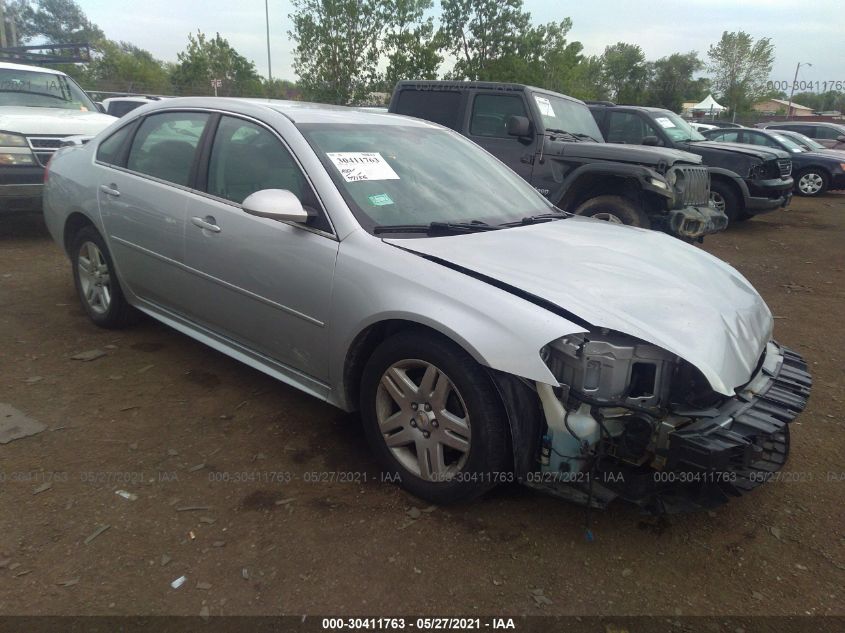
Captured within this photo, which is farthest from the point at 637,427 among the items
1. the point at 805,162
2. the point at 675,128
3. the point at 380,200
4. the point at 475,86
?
the point at 805,162

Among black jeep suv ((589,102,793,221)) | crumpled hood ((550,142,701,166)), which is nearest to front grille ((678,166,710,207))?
crumpled hood ((550,142,701,166))

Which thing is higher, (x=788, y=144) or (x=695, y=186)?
(x=788, y=144)

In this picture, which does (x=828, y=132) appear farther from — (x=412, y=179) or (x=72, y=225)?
(x=72, y=225)

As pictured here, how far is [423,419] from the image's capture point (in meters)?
2.64

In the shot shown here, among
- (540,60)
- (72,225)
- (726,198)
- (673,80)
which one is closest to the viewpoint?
(72,225)

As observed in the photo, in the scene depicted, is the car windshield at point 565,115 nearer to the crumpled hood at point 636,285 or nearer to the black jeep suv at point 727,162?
the black jeep suv at point 727,162

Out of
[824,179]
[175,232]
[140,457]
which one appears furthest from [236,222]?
[824,179]

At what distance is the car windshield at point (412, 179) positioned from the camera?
120 inches

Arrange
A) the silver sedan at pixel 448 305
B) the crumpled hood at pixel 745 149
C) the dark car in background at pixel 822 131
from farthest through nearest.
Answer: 1. the dark car in background at pixel 822 131
2. the crumpled hood at pixel 745 149
3. the silver sedan at pixel 448 305

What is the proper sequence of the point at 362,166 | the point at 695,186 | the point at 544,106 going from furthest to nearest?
1. the point at 544,106
2. the point at 695,186
3. the point at 362,166

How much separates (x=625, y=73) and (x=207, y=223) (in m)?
54.6

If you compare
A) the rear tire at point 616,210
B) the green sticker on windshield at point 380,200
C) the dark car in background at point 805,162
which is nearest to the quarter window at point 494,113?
the rear tire at point 616,210

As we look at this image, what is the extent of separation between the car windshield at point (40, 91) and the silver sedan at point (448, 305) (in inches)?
194

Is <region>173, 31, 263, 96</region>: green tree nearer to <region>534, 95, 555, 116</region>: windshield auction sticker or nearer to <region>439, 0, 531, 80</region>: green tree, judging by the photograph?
<region>439, 0, 531, 80</region>: green tree
